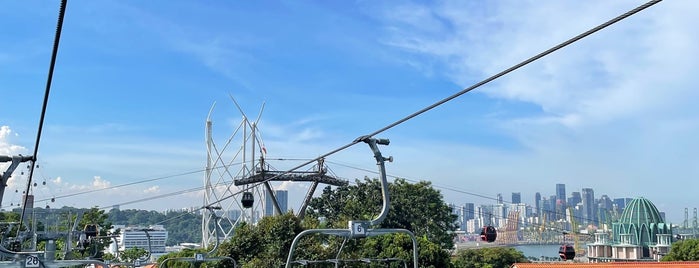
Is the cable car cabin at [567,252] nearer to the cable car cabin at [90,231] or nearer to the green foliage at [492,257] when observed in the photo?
the cable car cabin at [90,231]

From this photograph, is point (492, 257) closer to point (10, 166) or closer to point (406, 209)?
point (406, 209)

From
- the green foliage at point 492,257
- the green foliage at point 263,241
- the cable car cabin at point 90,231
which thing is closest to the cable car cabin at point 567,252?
→ the green foliage at point 263,241

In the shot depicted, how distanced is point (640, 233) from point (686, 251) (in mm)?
30976

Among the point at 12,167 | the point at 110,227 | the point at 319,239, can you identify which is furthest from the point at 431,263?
the point at 110,227

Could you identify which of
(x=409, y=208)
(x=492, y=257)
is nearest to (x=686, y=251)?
(x=492, y=257)

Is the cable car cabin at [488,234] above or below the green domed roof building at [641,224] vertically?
above

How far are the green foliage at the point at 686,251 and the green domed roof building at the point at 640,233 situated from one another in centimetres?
2589

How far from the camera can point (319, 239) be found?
93.8 feet

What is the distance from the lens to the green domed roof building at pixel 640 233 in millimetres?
74456

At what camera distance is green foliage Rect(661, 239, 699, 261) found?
46062mm

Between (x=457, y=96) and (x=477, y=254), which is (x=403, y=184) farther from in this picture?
(x=457, y=96)

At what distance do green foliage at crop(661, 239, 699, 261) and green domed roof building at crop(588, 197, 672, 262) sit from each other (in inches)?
1019

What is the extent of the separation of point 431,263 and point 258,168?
554 inches

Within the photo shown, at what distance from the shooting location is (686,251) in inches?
1847
